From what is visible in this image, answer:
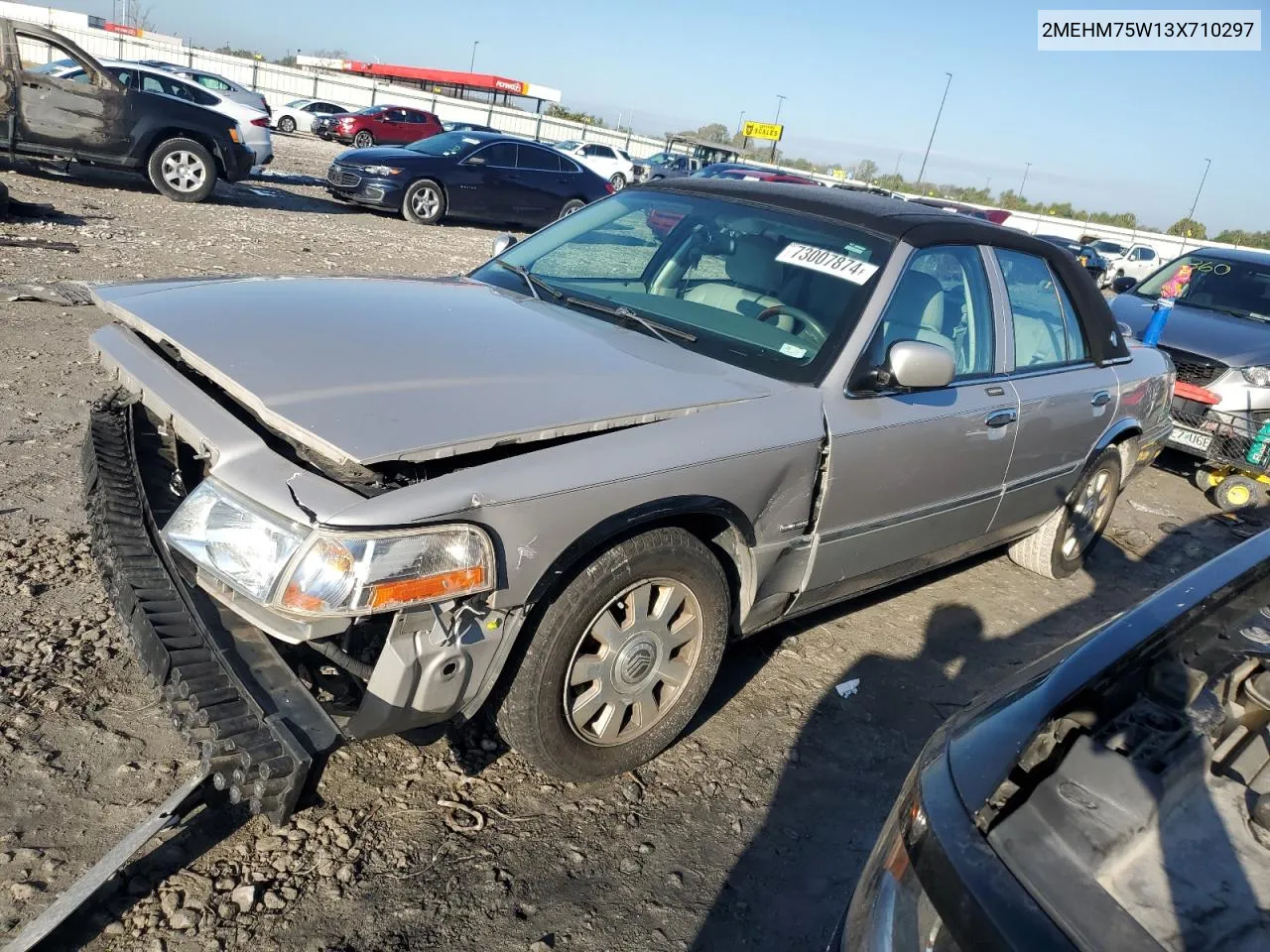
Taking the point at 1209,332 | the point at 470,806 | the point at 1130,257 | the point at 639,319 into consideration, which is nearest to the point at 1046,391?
the point at 639,319

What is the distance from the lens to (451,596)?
2223 millimetres

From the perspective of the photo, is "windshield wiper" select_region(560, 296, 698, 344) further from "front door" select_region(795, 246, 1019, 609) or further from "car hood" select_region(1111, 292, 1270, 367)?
"car hood" select_region(1111, 292, 1270, 367)

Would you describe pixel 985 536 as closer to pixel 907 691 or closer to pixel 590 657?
pixel 907 691

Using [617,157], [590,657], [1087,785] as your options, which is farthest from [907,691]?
[617,157]

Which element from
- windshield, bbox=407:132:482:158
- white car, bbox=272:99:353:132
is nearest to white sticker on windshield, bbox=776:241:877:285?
windshield, bbox=407:132:482:158

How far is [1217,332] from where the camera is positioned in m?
7.83

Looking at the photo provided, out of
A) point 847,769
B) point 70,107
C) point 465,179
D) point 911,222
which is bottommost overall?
point 847,769

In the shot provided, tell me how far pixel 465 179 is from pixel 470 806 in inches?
539

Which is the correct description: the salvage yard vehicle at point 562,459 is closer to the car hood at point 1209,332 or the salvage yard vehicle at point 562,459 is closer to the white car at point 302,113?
the car hood at point 1209,332

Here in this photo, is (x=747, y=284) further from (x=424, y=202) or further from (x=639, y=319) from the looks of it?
(x=424, y=202)

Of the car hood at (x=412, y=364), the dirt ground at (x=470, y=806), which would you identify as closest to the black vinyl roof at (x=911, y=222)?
the car hood at (x=412, y=364)

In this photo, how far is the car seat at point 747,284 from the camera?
11.5ft

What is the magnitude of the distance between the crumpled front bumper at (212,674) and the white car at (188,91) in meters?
11.1

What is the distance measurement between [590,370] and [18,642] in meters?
2.00
